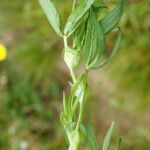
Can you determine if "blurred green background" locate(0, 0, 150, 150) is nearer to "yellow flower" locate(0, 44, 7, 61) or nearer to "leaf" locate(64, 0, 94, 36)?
"yellow flower" locate(0, 44, 7, 61)

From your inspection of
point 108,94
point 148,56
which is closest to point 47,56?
point 108,94

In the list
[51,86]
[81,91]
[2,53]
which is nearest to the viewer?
[81,91]

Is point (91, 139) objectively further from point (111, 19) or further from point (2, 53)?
point (2, 53)

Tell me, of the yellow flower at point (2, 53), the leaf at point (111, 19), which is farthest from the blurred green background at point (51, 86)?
the leaf at point (111, 19)

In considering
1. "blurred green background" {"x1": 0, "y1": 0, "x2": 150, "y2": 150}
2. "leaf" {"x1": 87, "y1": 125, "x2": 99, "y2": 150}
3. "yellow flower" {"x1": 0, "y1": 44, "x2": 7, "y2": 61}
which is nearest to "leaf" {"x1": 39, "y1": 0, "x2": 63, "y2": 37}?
"leaf" {"x1": 87, "y1": 125, "x2": 99, "y2": 150}

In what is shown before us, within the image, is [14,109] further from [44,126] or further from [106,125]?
[106,125]

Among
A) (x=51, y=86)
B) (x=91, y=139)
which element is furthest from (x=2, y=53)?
(x=91, y=139)

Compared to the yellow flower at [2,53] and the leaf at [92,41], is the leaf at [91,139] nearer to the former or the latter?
the leaf at [92,41]
